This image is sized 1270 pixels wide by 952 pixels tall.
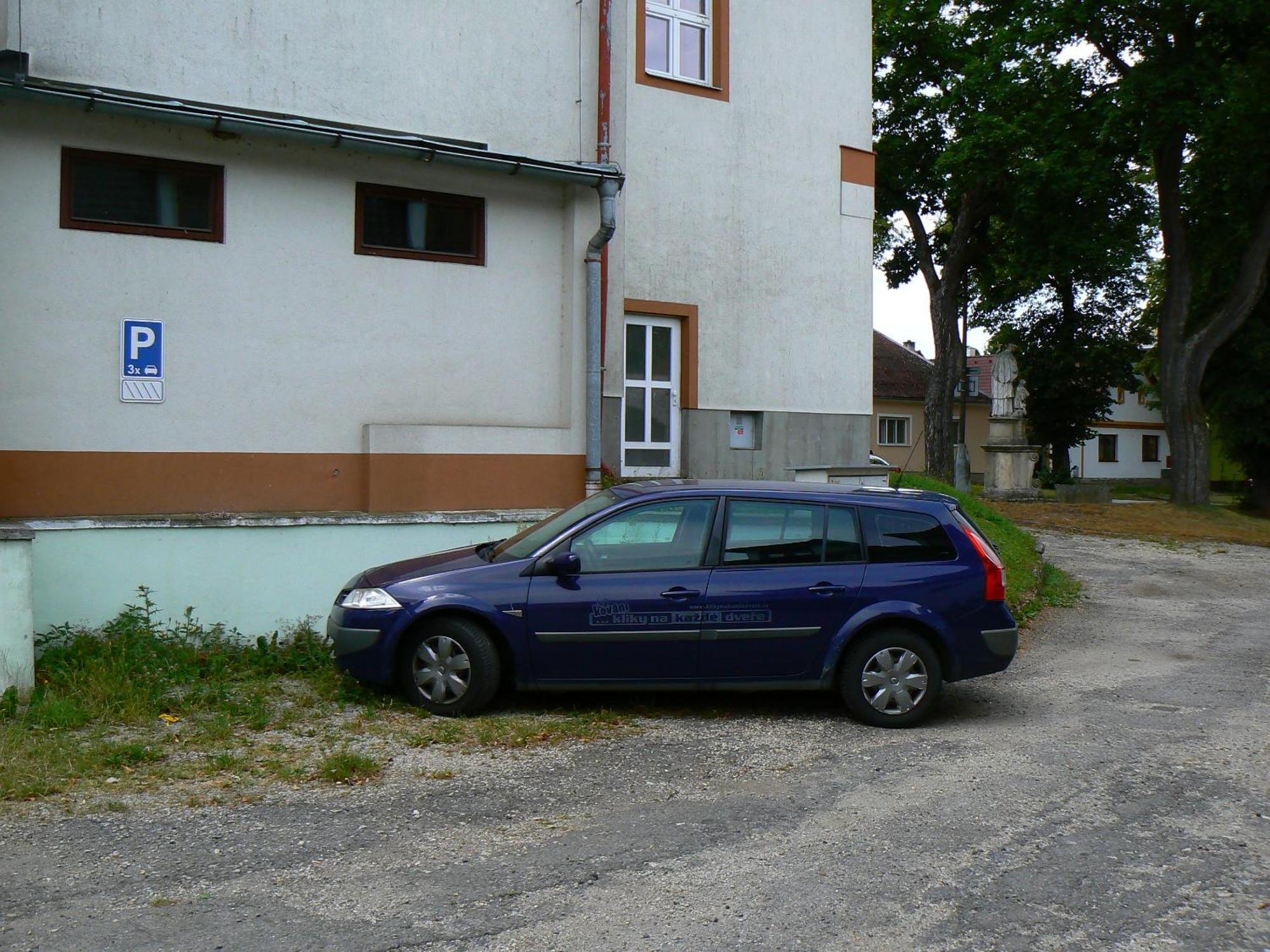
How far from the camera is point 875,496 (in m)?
8.18

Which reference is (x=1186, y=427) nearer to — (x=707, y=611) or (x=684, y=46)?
Result: (x=684, y=46)

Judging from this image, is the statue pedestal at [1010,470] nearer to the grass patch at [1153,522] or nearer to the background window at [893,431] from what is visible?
the grass patch at [1153,522]

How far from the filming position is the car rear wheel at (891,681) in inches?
307

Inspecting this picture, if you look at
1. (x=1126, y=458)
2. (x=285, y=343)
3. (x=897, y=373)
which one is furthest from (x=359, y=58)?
(x=1126, y=458)

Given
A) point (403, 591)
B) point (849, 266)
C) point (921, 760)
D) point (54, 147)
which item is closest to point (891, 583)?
point (921, 760)

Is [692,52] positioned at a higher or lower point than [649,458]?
higher

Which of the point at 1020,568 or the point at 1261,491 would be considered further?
the point at 1261,491

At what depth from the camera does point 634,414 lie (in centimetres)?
1389

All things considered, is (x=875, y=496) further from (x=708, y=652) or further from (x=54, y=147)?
(x=54, y=147)

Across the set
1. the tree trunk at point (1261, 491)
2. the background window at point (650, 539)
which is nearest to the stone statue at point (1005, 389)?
the tree trunk at point (1261, 491)

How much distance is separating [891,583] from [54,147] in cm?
739

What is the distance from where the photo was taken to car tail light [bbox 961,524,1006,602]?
7.93 m

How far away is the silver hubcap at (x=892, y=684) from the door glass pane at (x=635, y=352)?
6.69 meters

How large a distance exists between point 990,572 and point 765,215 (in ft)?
25.7
